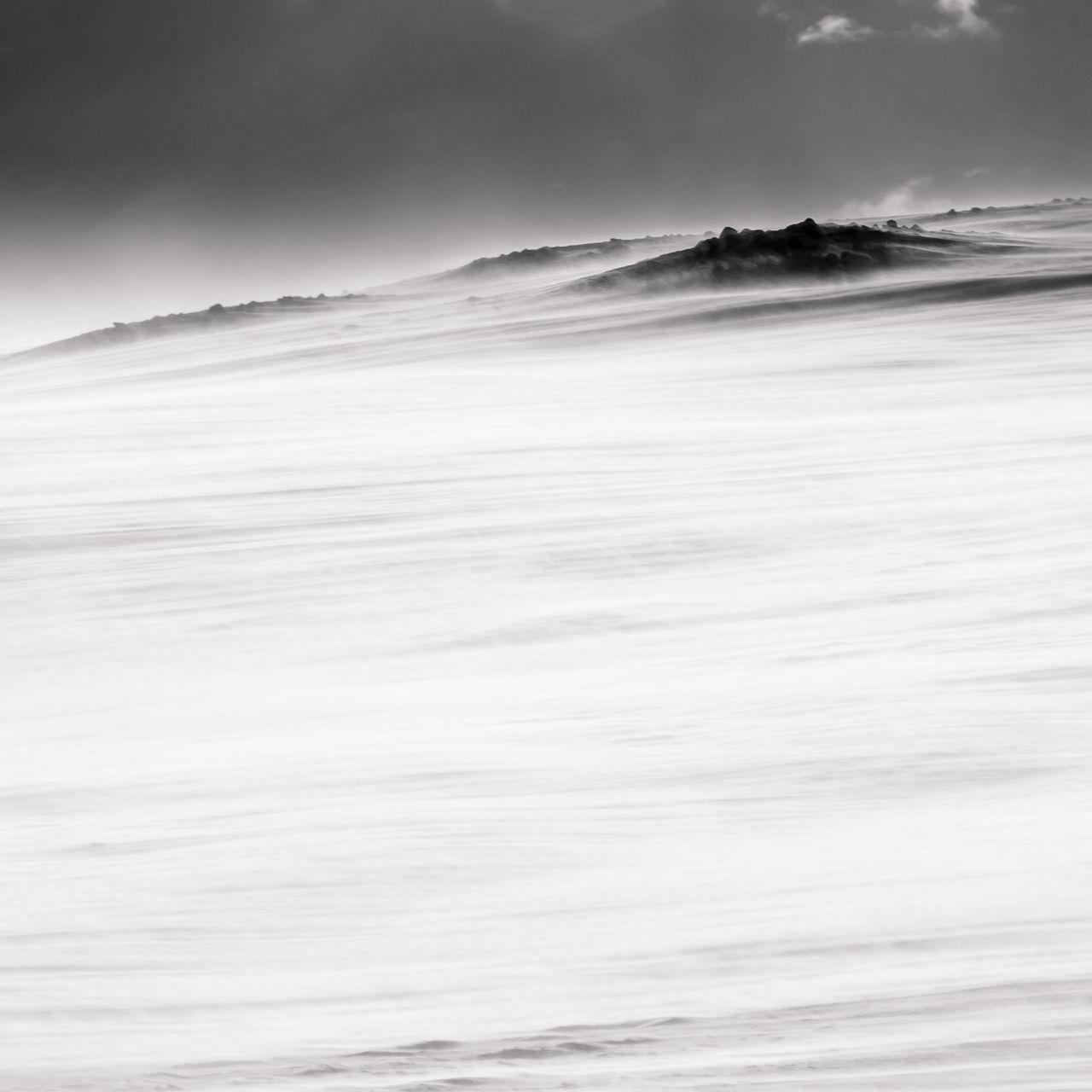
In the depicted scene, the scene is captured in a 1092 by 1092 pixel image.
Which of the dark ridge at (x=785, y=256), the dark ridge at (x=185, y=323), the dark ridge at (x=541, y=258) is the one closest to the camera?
the dark ridge at (x=785, y=256)

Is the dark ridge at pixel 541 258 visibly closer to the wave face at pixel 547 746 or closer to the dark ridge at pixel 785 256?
the dark ridge at pixel 785 256

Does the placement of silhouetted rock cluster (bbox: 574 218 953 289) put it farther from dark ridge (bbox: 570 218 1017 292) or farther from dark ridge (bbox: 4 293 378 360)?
dark ridge (bbox: 4 293 378 360)

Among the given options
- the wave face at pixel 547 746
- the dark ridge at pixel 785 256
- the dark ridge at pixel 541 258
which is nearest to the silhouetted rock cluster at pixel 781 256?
the dark ridge at pixel 785 256

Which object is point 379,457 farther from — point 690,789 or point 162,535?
point 690,789

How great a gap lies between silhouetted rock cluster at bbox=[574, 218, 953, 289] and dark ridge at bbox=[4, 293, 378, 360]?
1417mm

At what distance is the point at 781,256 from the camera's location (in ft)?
17.0

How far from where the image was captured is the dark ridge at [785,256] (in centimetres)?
504

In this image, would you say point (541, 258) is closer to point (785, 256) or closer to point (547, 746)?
point (785, 256)

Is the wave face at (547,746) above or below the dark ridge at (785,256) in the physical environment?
below

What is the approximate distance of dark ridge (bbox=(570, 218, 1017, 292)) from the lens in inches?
199

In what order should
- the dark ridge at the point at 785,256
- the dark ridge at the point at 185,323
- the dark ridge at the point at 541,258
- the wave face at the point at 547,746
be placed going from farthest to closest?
1. the dark ridge at the point at 541,258
2. the dark ridge at the point at 185,323
3. the dark ridge at the point at 785,256
4. the wave face at the point at 547,746

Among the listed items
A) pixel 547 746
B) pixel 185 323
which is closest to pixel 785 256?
pixel 185 323

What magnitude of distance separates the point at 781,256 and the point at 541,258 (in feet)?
5.68

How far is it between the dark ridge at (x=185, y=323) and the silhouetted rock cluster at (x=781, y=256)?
1.42 m
